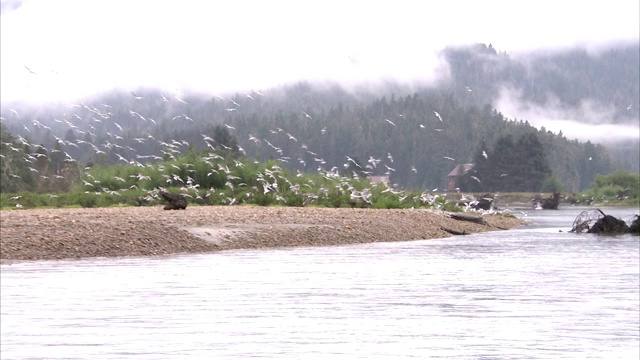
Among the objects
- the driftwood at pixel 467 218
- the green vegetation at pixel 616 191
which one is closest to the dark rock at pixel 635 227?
the driftwood at pixel 467 218

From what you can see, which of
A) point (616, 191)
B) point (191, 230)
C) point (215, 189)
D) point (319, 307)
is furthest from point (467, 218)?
point (616, 191)

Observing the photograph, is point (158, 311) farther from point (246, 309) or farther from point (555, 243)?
point (555, 243)

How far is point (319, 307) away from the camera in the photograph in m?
21.5

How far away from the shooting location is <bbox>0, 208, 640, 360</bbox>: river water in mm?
16375

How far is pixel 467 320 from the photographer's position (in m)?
19.8

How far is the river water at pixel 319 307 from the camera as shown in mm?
16375

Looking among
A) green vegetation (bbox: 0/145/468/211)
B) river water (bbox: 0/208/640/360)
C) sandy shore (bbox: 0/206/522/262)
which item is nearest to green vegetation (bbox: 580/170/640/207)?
green vegetation (bbox: 0/145/468/211)

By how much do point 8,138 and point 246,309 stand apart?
81.4m

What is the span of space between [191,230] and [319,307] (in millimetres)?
18103

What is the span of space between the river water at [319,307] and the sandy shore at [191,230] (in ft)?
5.67

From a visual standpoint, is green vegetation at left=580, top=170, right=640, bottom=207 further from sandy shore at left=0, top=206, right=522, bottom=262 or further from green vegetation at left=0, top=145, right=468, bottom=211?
sandy shore at left=0, top=206, right=522, bottom=262

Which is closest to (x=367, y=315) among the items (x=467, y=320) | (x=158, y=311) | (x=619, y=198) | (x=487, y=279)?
(x=467, y=320)

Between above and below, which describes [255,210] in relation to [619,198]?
above

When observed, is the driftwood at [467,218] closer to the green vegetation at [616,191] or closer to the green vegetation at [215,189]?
the green vegetation at [215,189]
